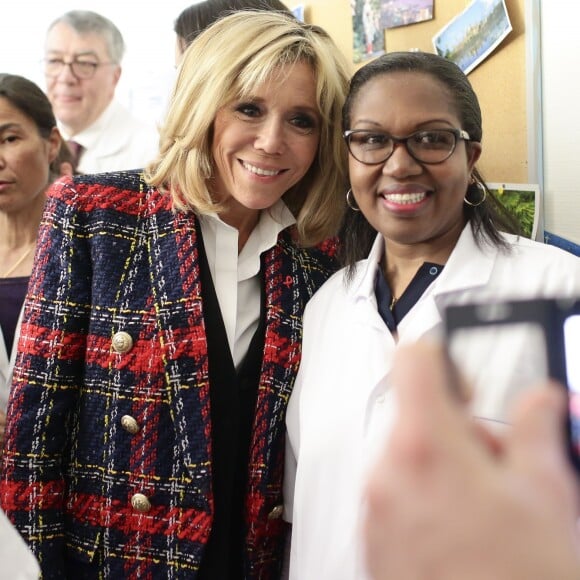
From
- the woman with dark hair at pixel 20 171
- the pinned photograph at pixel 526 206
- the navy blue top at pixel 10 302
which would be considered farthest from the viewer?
the woman with dark hair at pixel 20 171

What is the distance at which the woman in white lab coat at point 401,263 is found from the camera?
1084mm

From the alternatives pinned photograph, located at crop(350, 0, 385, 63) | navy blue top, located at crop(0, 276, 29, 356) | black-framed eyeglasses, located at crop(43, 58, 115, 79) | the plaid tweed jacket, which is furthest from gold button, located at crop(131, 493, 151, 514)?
black-framed eyeglasses, located at crop(43, 58, 115, 79)

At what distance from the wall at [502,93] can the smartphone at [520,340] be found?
1.24 meters

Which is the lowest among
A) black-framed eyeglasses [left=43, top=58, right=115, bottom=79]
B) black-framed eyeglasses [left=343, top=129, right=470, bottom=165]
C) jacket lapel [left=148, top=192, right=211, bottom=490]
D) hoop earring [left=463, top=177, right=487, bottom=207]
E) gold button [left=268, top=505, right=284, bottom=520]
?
gold button [left=268, top=505, right=284, bottom=520]

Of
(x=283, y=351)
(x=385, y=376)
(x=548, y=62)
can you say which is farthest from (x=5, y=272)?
(x=548, y=62)

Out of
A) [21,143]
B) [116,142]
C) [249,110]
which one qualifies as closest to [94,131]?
[116,142]

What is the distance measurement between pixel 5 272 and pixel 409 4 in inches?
45.8

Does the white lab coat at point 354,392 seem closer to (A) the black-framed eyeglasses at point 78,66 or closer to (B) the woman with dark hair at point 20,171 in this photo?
(B) the woman with dark hair at point 20,171

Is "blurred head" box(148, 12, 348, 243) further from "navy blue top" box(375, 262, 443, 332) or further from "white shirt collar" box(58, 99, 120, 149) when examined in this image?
"white shirt collar" box(58, 99, 120, 149)

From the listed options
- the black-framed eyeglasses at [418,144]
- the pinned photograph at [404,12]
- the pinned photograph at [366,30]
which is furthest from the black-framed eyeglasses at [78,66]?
the black-framed eyeglasses at [418,144]

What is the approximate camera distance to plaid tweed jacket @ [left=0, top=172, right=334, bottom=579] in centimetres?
125

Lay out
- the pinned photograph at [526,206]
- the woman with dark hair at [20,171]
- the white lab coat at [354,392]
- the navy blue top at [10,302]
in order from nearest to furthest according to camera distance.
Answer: the white lab coat at [354,392], the pinned photograph at [526,206], the navy blue top at [10,302], the woman with dark hair at [20,171]

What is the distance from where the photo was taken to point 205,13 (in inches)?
73.0

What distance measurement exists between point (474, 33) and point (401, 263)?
0.62 meters
